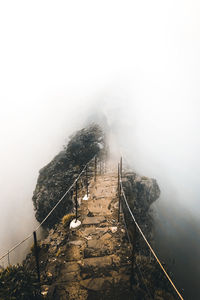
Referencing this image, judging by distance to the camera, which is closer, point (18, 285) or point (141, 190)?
point (18, 285)

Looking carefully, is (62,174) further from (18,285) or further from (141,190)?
(18,285)

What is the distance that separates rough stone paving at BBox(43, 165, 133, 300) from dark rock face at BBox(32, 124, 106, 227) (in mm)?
4595

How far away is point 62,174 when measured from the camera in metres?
14.4

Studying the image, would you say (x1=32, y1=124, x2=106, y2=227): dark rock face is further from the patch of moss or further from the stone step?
the patch of moss

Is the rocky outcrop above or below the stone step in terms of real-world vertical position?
below

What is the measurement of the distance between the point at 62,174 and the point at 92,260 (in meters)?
10.5

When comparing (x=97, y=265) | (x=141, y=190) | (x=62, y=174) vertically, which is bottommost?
(x=97, y=265)

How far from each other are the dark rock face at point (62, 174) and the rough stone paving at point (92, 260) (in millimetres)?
4595

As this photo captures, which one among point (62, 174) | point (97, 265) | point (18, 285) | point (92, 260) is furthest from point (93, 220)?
point (62, 174)

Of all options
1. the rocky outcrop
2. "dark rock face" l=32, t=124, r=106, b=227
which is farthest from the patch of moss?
"dark rock face" l=32, t=124, r=106, b=227

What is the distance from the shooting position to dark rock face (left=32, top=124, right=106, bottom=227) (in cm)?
1263

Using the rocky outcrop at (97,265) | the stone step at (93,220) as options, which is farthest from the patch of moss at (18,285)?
the stone step at (93,220)

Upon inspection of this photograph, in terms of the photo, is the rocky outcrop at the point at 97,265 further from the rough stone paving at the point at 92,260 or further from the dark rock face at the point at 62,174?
the dark rock face at the point at 62,174

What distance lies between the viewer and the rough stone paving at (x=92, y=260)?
11.9 ft
